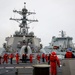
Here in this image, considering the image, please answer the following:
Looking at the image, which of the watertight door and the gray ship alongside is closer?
the watertight door

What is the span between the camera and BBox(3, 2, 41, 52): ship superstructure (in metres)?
23.9

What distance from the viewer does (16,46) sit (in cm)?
2470

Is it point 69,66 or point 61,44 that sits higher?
point 61,44

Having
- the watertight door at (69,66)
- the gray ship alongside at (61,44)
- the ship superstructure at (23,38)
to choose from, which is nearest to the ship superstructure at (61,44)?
the gray ship alongside at (61,44)

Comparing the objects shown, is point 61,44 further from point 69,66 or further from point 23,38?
point 69,66

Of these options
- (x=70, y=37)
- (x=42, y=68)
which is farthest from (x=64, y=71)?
(x=70, y=37)

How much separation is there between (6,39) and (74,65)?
72.5ft

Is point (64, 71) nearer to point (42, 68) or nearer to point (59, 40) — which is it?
point (42, 68)

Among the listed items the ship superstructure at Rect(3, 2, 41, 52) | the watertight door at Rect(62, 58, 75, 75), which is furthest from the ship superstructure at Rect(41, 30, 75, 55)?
the watertight door at Rect(62, 58, 75, 75)

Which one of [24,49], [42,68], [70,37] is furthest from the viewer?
[70,37]

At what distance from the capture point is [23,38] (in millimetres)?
23344

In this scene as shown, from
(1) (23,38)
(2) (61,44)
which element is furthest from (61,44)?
(1) (23,38)

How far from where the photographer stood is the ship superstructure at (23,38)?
23.9 meters

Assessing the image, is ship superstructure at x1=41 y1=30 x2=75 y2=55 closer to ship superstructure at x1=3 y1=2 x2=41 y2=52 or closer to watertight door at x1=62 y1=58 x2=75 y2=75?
ship superstructure at x1=3 y1=2 x2=41 y2=52
